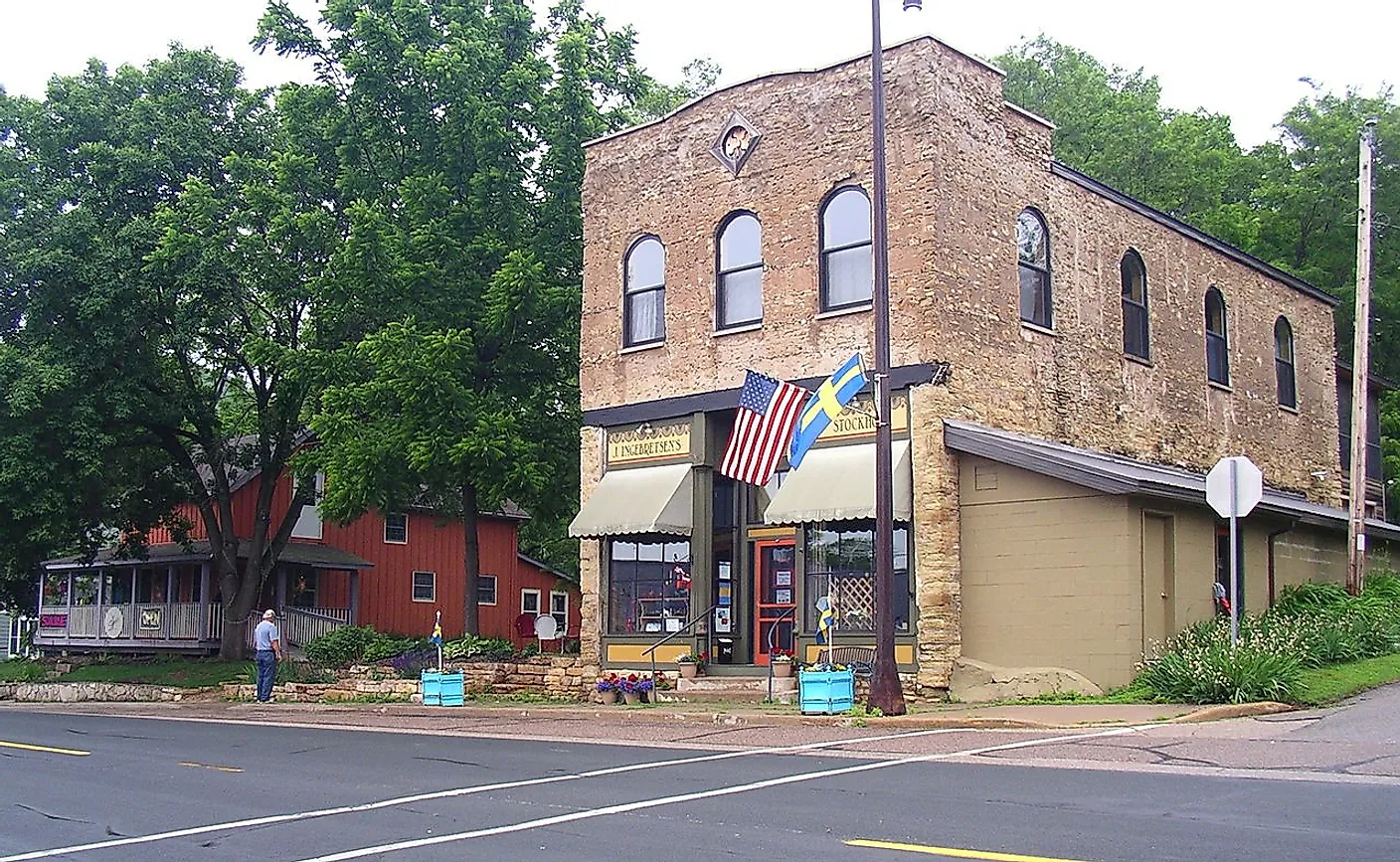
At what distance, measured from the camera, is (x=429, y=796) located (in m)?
12.4

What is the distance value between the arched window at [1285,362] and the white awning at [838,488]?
12520 mm

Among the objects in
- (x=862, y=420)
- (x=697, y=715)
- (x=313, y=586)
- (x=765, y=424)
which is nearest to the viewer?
(x=697, y=715)

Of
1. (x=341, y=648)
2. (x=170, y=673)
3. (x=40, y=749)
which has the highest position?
(x=341, y=648)

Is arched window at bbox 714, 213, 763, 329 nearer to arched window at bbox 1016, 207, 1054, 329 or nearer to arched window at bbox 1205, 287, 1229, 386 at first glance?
arched window at bbox 1016, 207, 1054, 329

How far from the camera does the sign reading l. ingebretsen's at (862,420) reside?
22344 mm

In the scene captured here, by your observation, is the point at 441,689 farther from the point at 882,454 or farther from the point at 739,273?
the point at 882,454

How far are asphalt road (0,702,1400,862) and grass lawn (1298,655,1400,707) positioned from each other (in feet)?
4.95

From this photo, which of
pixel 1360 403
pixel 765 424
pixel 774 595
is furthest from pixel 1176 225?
pixel 765 424

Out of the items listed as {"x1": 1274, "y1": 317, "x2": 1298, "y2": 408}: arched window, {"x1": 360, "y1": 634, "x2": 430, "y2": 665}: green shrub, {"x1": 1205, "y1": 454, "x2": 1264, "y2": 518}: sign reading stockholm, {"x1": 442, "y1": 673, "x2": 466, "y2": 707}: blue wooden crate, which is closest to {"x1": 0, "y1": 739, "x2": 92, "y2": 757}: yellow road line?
{"x1": 442, "y1": 673, "x2": 466, "y2": 707}: blue wooden crate

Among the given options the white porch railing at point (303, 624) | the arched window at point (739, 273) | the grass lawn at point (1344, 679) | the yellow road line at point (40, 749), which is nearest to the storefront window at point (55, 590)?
the white porch railing at point (303, 624)

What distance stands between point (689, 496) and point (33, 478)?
15.0 m

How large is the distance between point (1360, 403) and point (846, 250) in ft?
31.6

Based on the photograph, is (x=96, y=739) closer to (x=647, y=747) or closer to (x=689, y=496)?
(x=647, y=747)

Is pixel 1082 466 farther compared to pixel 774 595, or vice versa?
pixel 774 595
